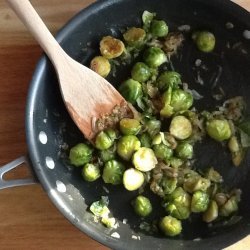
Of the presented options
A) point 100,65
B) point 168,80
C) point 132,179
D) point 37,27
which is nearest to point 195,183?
point 132,179

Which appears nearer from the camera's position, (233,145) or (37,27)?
(37,27)

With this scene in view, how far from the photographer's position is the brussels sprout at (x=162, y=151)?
53.5 inches

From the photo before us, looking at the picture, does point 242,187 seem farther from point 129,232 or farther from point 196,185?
point 129,232

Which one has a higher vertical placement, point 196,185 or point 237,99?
point 237,99

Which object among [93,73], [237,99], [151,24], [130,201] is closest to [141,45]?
[151,24]

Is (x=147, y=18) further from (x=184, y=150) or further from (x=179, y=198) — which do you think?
(x=179, y=198)

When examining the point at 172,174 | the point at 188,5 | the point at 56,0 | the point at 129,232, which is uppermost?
the point at 188,5

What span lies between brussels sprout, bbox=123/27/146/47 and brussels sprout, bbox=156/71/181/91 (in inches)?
3.8

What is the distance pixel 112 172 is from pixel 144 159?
8 centimetres

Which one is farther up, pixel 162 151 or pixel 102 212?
pixel 162 151

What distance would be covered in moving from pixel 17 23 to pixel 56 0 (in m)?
0.11

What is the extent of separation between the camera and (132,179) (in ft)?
4.41

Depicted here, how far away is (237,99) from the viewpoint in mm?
1416

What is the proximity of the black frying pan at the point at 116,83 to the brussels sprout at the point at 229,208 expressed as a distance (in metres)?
0.02
